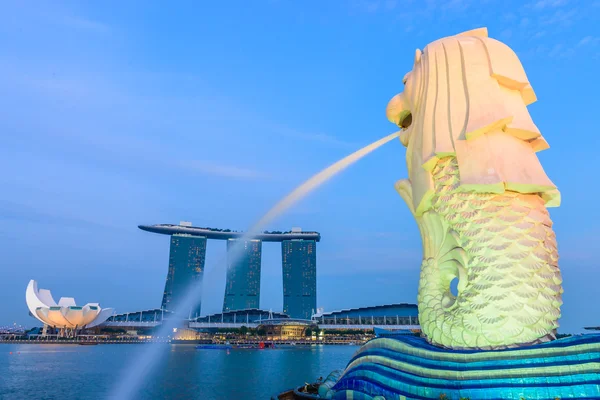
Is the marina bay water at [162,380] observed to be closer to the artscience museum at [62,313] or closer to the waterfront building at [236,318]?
the artscience museum at [62,313]

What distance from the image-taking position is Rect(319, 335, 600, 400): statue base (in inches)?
355

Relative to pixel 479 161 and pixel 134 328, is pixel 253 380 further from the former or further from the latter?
pixel 134 328

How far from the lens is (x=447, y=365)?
33.7 ft

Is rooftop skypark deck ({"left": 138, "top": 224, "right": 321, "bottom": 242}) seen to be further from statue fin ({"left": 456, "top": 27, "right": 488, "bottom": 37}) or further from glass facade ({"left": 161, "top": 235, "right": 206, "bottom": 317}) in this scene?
statue fin ({"left": 456, "top": 27, "right": 488, "bottom": 37})

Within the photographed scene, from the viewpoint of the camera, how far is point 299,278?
385 feet

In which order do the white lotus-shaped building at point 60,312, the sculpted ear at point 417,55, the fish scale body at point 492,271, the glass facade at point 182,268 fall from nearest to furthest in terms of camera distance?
the fish scale body at point 492,271, the sculpted ear at point 417,55, the white lotus-shaped building at point 60,312, the glass facade at point 182,268

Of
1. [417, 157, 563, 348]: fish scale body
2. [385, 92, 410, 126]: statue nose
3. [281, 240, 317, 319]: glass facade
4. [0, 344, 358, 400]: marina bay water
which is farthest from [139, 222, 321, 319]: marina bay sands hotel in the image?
[417, 157, 563, 348]: fish scale body

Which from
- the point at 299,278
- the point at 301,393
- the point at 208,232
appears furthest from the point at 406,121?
the point at 299,278

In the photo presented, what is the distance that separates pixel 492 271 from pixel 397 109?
19.8 ft

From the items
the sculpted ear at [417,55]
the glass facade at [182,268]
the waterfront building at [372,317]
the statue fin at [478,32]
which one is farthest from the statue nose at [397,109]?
the glass facade at [182,268]

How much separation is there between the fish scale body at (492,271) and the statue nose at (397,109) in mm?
2857

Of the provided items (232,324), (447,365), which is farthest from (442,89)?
(232,324)

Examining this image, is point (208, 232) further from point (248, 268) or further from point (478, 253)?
point (478, 253)

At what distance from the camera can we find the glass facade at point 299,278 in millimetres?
116500
